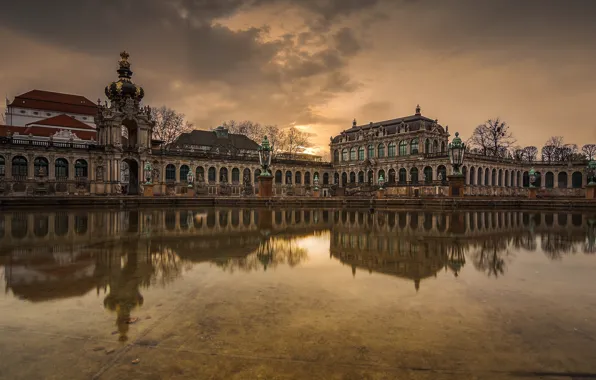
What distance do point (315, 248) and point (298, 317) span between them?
177 inches

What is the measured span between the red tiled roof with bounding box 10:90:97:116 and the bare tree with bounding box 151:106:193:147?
14019mm

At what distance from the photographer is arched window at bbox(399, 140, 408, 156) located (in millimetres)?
64750

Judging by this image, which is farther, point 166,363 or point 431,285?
point 431,285

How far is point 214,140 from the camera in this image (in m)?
71.6

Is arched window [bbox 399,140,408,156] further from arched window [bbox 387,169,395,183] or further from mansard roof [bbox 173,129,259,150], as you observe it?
mansard roof [bbox 173,129,259,150]

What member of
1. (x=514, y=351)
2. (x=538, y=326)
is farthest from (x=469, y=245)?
(x=514, y=351)

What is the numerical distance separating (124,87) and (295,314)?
50.3m

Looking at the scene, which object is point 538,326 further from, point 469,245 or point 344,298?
point 469,245

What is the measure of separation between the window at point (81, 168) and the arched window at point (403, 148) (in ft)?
171

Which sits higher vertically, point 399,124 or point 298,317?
point 399,124

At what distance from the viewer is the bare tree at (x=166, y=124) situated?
65125mm

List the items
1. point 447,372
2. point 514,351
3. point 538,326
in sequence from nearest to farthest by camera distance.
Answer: point 447,372 → point 514,351 → point 538,326

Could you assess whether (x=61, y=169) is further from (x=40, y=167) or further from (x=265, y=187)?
(x=265, y=187)

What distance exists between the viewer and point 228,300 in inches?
170
